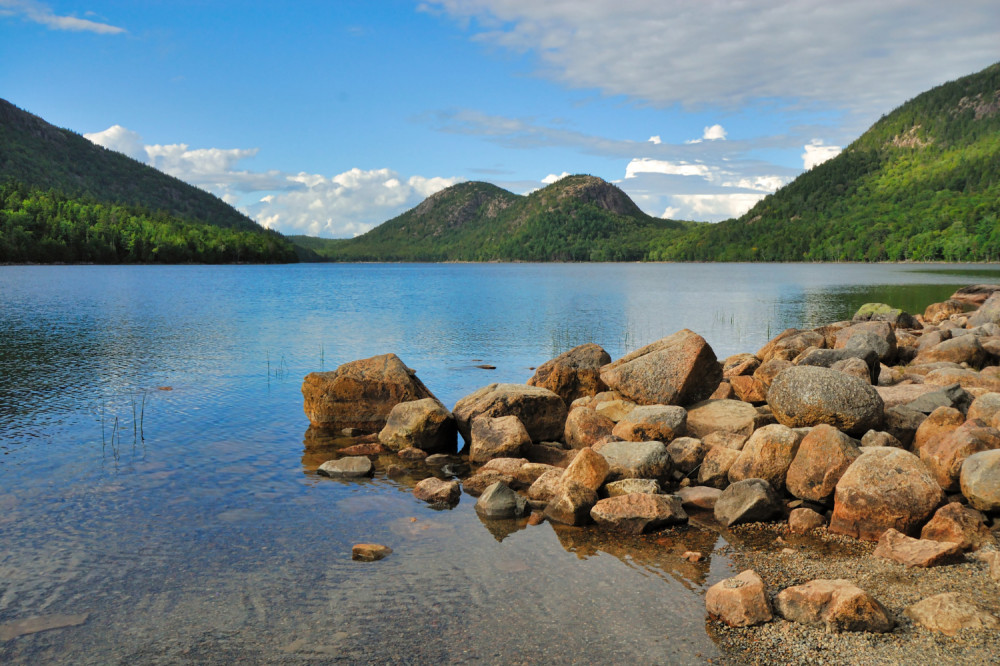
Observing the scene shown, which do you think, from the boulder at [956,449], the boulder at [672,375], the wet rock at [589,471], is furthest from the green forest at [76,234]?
the boulder at [956,449]

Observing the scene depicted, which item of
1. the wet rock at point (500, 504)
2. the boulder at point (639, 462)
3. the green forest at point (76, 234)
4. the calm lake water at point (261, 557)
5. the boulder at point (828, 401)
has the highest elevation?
the green forest at point (76, 234)

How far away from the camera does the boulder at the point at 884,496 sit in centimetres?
1023

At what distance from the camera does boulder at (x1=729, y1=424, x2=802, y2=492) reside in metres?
12.2

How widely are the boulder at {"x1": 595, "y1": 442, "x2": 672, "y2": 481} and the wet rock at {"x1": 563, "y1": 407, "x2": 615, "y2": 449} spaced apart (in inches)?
79.9

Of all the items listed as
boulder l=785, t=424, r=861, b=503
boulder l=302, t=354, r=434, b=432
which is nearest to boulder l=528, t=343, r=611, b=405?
boulder l=302, t=354, r=434, b=432

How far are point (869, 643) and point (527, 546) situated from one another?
4961mm

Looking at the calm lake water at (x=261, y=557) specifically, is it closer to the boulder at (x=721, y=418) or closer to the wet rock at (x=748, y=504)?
the wet rock at (x=748, y=504)

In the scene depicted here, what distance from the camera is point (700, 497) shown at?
1225cm

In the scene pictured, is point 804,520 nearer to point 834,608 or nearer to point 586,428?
point 834,608

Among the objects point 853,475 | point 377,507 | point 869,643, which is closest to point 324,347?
point 377,507

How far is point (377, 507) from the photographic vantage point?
40.8ft

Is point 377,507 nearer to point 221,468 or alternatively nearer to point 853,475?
point 221,468

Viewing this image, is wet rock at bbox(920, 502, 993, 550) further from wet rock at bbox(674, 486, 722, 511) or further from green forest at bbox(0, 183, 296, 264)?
green forest at bbox(0, 183, 296, 264)

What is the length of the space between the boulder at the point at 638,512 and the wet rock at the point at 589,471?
0.62 meters
